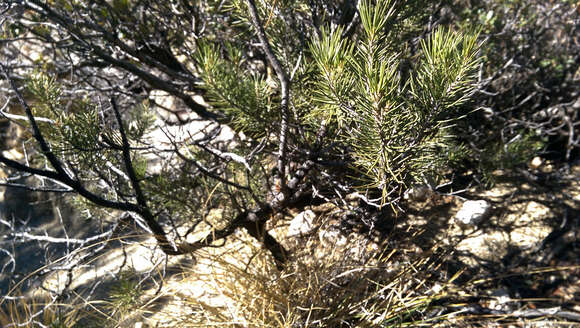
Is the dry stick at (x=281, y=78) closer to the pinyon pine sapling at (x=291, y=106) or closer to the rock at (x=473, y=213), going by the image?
the pinyon pine sapling at (x=291, y=106)

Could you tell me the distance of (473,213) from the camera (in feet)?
6.17

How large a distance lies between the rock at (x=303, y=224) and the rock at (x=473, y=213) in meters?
0.78

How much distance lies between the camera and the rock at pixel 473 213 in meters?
1.88

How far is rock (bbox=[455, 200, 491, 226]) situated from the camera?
1.88 meters

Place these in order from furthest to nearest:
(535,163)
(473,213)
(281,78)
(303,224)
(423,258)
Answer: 1. (535,163)
2. (473,213)
3. (303,224)
4. (423,258)
5. (281,78)

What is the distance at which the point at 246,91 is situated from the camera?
3.79 feet

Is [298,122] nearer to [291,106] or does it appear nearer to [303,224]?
[291,106]

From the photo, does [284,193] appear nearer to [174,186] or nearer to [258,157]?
[258,157]

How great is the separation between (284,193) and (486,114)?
4.77 feet

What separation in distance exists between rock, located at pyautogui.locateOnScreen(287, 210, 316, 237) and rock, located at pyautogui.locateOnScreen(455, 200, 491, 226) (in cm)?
78

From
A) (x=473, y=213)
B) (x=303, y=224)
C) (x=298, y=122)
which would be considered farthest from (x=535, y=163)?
(x=298, y=122)

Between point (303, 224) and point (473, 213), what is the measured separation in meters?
0.87

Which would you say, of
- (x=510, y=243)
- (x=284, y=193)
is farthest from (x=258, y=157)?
(x=510, y=243)

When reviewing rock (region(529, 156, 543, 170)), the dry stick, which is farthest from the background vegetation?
rock (region(529, 156, 543, 170))
